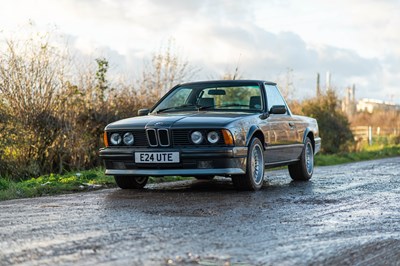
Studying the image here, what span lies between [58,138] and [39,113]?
66 cm

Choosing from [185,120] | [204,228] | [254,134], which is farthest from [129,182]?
[204,228]

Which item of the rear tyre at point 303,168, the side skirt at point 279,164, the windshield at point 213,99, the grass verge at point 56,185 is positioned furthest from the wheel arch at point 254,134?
the grass verge at point 56,185

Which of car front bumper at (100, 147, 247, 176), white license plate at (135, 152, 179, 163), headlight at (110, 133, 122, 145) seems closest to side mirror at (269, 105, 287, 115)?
car front bumper at (100, 147, 247, 176)

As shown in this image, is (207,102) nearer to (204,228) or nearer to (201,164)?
(201,164)

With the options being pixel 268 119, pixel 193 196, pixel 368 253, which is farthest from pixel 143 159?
pixel 368 253

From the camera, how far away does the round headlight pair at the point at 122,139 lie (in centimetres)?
961

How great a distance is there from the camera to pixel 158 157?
934 centimetres

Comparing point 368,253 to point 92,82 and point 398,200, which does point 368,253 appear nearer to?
point 398,200

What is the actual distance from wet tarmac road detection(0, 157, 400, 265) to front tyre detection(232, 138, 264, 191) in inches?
7.7

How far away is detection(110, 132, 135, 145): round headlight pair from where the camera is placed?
31.5 ft

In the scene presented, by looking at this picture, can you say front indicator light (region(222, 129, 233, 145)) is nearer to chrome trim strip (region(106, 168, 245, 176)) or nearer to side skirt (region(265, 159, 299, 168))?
chrome trim strip (region(106, 168, 245, 176))

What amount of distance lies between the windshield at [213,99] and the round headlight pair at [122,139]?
123 cm

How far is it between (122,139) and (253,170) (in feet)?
6.03

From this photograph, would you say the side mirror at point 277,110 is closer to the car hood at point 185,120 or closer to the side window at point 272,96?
the side window at point 272,96
